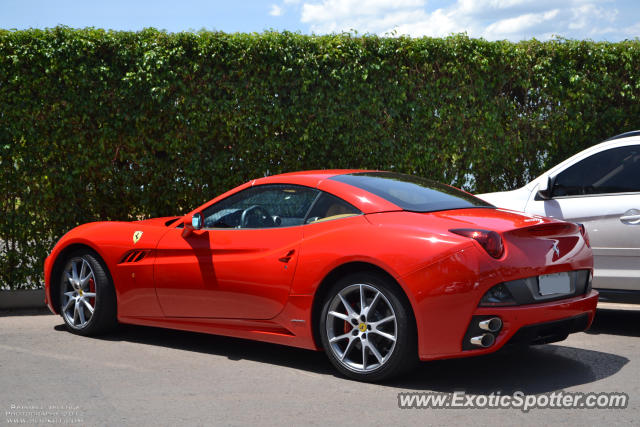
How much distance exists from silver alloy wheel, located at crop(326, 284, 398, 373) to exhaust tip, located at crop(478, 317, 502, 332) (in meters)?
0.56

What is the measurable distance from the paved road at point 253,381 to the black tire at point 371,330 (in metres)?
0.13

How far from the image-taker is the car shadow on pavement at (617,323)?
7.55 m

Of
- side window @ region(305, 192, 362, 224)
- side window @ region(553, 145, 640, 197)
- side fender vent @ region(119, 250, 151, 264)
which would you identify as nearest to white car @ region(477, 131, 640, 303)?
side window @ region(553, 145, 640, 197)

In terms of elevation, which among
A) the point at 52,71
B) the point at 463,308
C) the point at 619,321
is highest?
the point at 52,71

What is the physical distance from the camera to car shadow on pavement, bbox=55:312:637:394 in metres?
5.41

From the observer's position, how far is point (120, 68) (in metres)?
9.23

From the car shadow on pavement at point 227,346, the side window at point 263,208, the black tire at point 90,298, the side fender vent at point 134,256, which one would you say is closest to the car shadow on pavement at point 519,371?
the car shadow on pavement at point 227,346

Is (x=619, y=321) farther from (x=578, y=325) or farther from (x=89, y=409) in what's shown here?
(x=89, y=409)

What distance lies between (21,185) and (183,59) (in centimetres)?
233

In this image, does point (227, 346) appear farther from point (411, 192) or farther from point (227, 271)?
point (411, 192)

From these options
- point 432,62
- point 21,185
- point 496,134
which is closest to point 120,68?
point 21,185

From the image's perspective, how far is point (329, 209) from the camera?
5.92m

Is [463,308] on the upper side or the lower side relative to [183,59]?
lower

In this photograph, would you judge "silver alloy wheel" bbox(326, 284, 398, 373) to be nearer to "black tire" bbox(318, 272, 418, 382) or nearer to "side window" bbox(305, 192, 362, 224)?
"black tire" bbox(318, 272, 418, 382)
